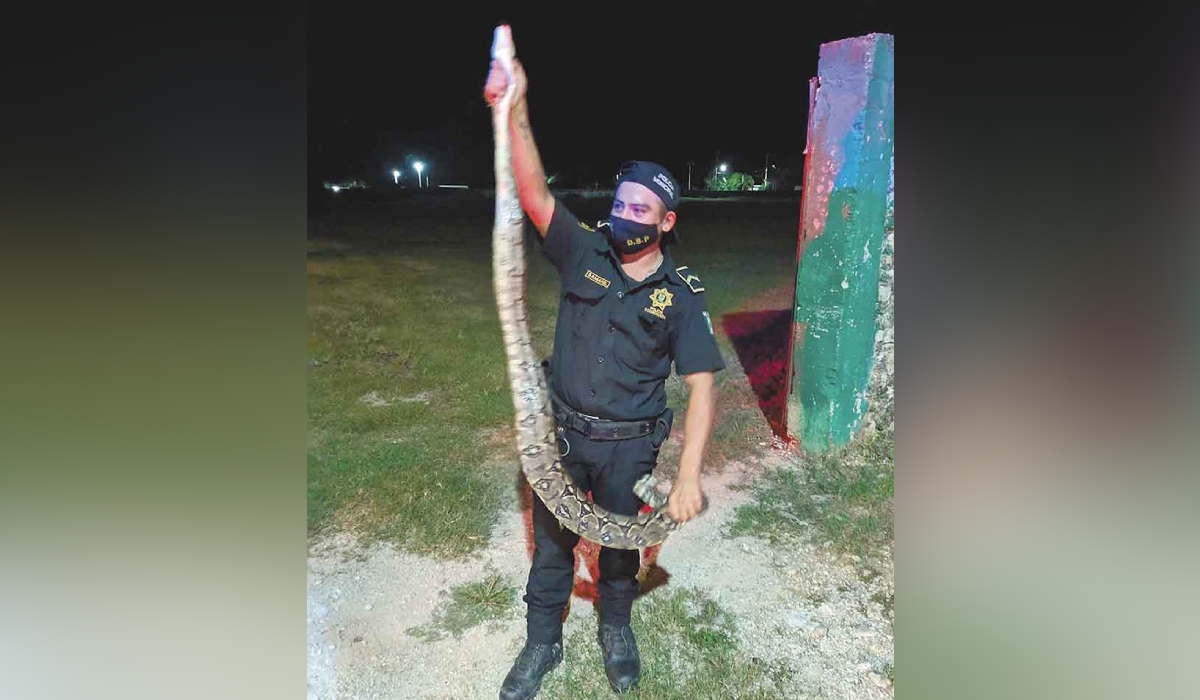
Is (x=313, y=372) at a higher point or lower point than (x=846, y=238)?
lower

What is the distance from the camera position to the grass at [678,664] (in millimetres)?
3148

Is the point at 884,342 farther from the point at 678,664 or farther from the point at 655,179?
the point at 655,179

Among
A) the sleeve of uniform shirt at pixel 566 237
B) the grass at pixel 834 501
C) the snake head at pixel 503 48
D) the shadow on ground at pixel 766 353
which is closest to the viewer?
the snake head at pixel 503 48

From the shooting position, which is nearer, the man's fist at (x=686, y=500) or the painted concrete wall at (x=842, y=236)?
the man's fist at (x=686, y=500)

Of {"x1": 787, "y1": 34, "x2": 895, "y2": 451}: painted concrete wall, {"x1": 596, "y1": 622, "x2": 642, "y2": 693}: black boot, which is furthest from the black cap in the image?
{"x1": 787, "y1": 34, "x2": 895, "y2": 451}: painted concrete wall

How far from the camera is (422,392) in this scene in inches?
283

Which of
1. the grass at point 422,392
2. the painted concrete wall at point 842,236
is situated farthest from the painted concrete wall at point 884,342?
the grass at point 422,392

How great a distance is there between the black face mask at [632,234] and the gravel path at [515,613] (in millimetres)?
2226

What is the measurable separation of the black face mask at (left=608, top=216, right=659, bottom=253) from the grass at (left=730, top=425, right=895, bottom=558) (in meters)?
2.69

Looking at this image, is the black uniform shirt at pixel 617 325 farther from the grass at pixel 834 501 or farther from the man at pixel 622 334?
the grass at pixel 834 501
